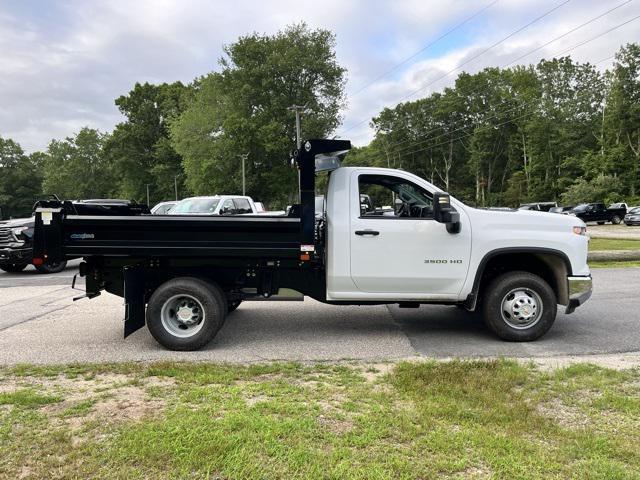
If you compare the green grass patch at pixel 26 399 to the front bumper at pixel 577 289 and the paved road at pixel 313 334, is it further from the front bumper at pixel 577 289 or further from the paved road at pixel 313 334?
the front bumper at pixel 577 289

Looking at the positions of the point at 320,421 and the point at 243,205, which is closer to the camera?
the point at 320,421

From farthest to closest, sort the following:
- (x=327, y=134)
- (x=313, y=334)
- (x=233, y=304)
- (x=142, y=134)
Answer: (x=142, y=134) → (x=327, y=134) → (x=233, y=304) → (x=313, y=334)

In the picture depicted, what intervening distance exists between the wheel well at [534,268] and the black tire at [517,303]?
205mm

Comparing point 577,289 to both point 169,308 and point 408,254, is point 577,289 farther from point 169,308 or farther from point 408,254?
point 169,308

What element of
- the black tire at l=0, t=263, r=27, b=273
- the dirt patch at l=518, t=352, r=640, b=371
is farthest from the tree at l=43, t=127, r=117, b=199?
the dirt patch at l=518, t=352, r=640, b=371

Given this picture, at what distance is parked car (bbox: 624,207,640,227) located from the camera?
3612 centimetres

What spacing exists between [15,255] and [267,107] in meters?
41.5

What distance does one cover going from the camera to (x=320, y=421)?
3730mm

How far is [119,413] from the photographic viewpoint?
3910 millimetres

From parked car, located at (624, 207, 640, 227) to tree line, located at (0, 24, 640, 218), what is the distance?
46.3 ft

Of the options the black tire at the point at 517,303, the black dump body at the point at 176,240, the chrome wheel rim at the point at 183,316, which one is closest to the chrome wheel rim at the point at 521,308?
the black tire at the point at 517,303

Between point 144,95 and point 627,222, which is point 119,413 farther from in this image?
point 144,95

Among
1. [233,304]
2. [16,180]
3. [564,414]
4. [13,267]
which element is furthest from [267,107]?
[16,180]

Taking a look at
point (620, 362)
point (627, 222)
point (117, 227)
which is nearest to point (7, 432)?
point (117, 227)
